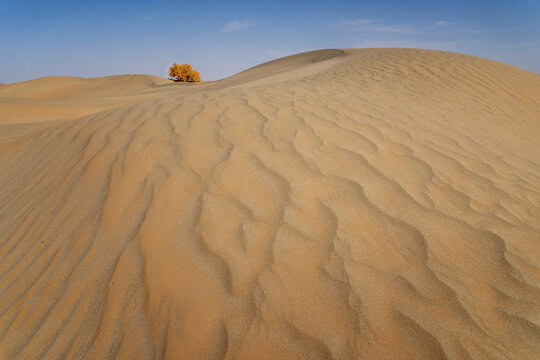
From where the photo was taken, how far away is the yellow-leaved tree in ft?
76.9

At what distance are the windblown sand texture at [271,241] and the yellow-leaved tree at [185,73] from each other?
22.7m

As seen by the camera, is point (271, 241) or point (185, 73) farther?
point (185, 73)

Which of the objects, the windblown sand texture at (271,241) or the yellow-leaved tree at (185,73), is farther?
the yellow-leaved tree at (185,73)

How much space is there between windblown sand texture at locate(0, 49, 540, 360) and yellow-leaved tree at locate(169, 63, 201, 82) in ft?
74.4

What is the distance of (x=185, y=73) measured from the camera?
23.5 metres

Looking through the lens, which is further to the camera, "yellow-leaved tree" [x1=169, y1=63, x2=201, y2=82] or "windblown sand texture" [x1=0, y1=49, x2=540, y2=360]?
"yellow-leaved tree" [x1=169, y1=63, x2=201, y2=82]

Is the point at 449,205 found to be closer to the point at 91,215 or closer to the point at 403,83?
the point at 91,215

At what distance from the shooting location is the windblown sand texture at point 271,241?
1072 millimetres

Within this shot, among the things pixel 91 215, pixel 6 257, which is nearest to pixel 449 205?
pixel 91 215

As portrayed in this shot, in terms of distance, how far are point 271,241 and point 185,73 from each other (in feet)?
81.8

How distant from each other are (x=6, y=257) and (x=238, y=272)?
1581 mm

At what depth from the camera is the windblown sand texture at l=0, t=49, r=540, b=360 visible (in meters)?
1.07

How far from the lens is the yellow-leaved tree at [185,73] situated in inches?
923

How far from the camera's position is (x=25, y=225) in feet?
6.42
